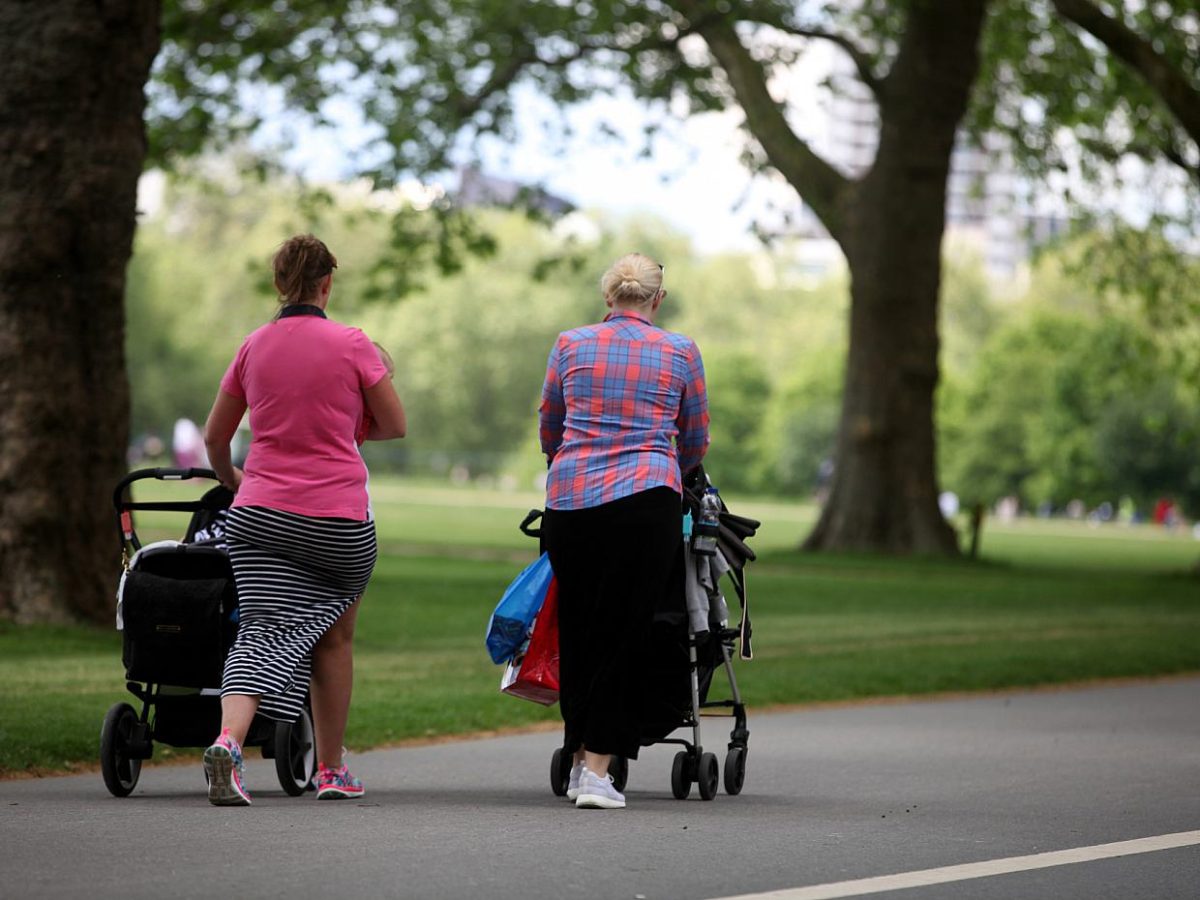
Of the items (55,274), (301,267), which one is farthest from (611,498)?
(55,274)

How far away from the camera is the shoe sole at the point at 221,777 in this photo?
291 inches

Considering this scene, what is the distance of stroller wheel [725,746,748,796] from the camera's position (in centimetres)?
841

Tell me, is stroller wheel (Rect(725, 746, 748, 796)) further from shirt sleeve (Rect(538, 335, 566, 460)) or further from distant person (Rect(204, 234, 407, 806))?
distant person (Rect(204, 234, 407, 806))

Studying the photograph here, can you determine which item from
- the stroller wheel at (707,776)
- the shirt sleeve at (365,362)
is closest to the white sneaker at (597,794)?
the stroller wheel at (707,776)

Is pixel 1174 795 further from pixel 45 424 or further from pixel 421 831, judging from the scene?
pixel 45 424

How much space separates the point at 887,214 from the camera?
32156 mm

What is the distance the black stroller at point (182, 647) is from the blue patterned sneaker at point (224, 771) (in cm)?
32

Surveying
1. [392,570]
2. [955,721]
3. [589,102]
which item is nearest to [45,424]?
[955,721]

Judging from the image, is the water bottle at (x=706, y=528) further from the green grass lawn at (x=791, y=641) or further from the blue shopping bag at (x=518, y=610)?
the green grass lawn at (x=791, y=641)

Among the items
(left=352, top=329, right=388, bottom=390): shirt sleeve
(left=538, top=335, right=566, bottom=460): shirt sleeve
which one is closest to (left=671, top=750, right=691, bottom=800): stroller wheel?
(left=538, top=335, right=566, bottom=460): shirt sleeve

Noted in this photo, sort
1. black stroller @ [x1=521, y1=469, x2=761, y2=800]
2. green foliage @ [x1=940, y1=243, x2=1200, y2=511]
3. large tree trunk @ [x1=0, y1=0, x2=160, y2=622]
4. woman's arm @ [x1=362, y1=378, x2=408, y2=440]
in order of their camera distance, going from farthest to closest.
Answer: green foliage @ [x1=940, y1=243, x2=1200, y2=511] < large tree trunk @ [x1=0, y1=0, x2=160, y2=622] < black stroller @ [x1=521, y1=469, x2=761, y2=800] < woman's arm @ [x1=362, y1=378, x2=408, y2=440]

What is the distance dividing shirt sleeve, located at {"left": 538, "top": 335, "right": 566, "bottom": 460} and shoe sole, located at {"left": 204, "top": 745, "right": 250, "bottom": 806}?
5.16 ft

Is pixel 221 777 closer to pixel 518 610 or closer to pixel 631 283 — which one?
pixel 518 610

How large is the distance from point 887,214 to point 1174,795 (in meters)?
24.2
